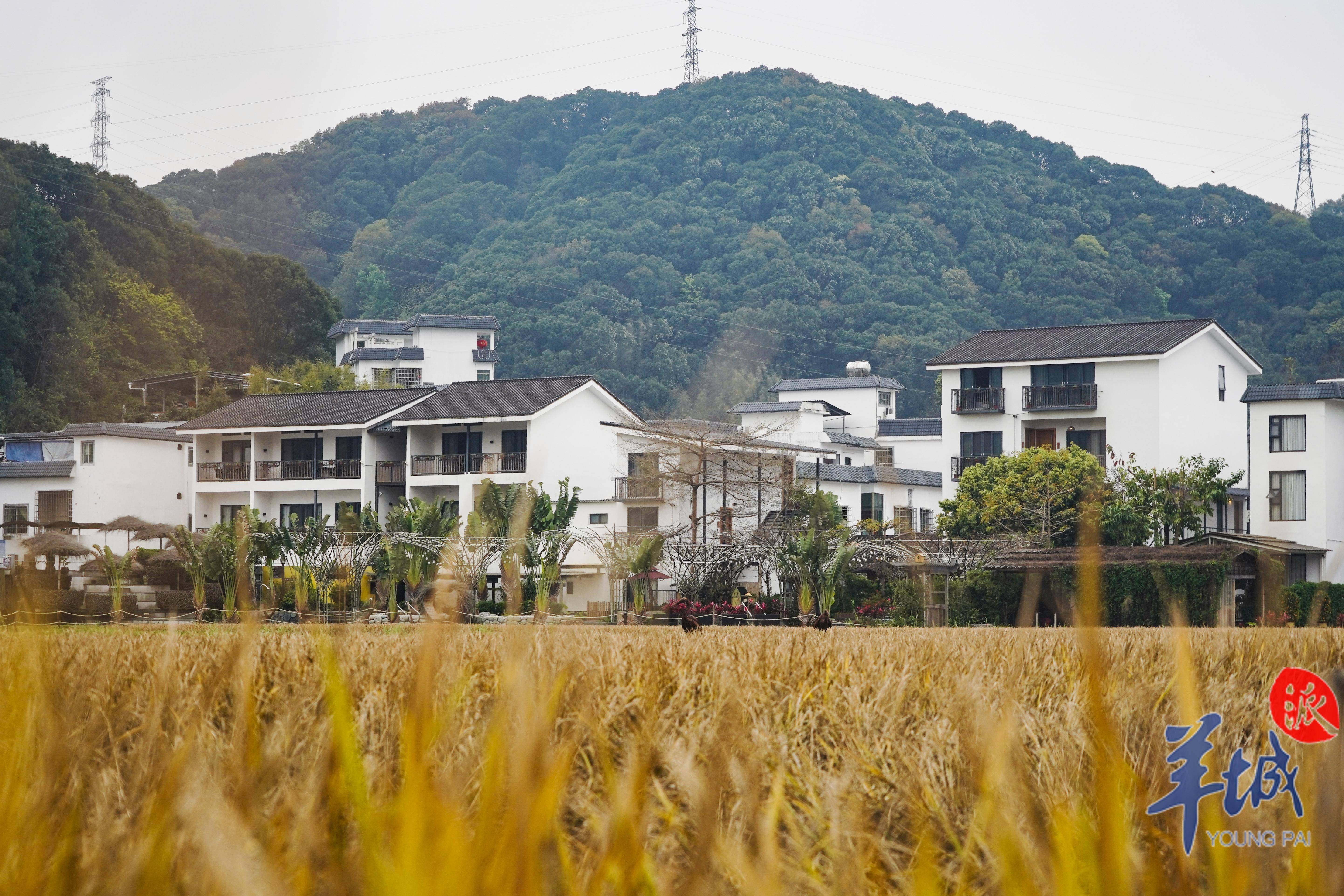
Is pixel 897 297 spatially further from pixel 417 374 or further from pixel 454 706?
pixel 454 706

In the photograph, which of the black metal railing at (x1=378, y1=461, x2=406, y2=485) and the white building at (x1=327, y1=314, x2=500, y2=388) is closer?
the black metal railing at (x1=378, y1=461, x2=406, y2=485)

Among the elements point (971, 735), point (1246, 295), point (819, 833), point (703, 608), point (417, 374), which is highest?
point (1246, 295)

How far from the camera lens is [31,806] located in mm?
1658

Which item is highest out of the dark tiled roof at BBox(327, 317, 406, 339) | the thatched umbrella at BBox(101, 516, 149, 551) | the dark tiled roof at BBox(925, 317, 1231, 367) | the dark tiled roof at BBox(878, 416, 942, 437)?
the dark tiled roof at BBox(327, 317, 406, 339)

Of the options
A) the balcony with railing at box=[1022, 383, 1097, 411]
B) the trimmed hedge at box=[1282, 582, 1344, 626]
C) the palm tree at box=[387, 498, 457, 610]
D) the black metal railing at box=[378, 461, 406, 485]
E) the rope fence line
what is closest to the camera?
the rope fence line

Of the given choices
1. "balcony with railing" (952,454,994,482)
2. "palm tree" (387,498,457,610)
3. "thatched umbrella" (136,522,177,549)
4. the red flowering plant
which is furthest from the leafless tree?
"thatched umbrella" (136,522,177,549)

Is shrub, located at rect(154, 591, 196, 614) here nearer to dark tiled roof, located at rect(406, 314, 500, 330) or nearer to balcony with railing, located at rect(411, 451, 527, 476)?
balcony with railing, located at rect(411, 451, 527, 476)

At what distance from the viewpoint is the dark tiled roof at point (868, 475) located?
45000mm

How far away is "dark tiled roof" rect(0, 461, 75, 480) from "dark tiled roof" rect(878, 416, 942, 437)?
112 ft

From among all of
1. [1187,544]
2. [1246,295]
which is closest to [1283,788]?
[1187,544]

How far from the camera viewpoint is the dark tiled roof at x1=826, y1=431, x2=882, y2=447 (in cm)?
5588

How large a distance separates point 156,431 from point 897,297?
144 ft

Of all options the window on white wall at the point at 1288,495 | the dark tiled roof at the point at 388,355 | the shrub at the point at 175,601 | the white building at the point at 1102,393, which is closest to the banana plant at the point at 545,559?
the shrub at the point at 175,601

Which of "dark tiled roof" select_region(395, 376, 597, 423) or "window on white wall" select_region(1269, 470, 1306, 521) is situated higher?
"dark tiled roof" select_region(395, 376, 597, 423)
